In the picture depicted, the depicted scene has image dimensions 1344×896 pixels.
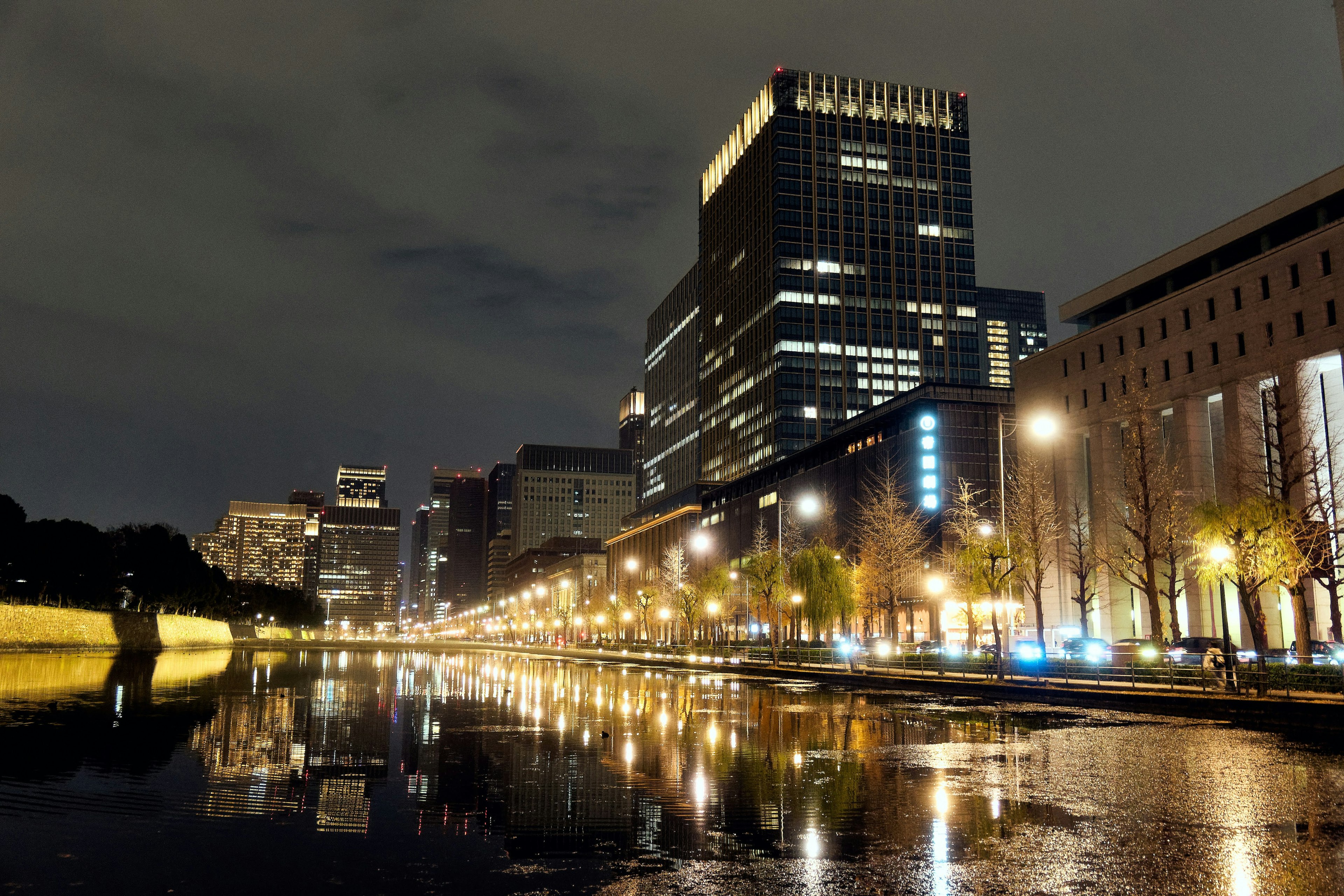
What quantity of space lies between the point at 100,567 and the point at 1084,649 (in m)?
84.1

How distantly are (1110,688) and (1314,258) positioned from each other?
122ft

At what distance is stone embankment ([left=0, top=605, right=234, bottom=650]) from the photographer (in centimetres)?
7194

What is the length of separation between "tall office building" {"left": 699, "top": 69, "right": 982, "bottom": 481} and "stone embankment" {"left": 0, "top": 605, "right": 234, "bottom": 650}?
98.5 meters

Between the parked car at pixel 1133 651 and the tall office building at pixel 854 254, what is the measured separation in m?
117

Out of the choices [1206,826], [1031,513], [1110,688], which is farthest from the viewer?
[1031,513]

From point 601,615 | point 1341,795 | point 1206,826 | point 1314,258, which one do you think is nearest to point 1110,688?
point 1341,795

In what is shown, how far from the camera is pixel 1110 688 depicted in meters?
36.0

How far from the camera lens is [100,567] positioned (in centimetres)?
9112

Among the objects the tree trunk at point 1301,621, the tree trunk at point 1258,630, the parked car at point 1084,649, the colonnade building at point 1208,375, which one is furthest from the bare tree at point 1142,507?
the tree trunk at point 1258,630

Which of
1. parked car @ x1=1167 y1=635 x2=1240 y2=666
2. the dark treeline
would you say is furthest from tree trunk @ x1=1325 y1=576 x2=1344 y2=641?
the dark treeline

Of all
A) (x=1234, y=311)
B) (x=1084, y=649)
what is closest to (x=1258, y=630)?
(x=1084, y=649)

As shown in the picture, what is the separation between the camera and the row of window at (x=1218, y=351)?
188ft

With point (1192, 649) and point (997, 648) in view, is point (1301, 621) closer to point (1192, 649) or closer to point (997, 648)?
point (1192, 649)

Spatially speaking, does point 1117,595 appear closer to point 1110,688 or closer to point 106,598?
point 1110,688
